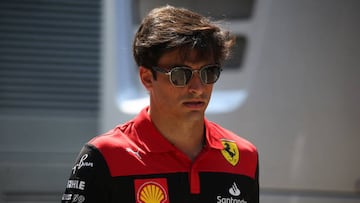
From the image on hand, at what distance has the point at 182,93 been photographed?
2180mm

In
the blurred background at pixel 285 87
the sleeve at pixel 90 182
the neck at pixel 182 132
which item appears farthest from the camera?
the blurred background at pixel 285 87

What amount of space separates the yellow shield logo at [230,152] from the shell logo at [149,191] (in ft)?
0.81

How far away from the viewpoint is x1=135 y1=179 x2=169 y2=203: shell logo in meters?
2.12

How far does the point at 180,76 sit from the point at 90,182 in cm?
38

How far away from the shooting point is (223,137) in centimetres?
236

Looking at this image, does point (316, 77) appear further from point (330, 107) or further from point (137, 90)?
point (137, 90)

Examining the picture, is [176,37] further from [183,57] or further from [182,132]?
[182,132]

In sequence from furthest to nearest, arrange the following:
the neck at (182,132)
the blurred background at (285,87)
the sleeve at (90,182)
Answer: the blurred background at (285,87) < the neck at (182,132) < the sleeve at (90,182)

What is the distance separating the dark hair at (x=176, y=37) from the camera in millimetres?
2143

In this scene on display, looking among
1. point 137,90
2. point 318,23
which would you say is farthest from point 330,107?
point 137,90

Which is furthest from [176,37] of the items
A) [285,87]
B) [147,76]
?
[285,87]

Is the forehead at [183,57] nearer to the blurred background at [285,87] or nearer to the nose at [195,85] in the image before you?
the nose at [195,85]

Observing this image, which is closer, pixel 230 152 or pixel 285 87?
pixel 230 152

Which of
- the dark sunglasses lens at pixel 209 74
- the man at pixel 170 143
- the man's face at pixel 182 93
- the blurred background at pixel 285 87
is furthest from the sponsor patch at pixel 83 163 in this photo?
the blurred background at pixel 285 87
